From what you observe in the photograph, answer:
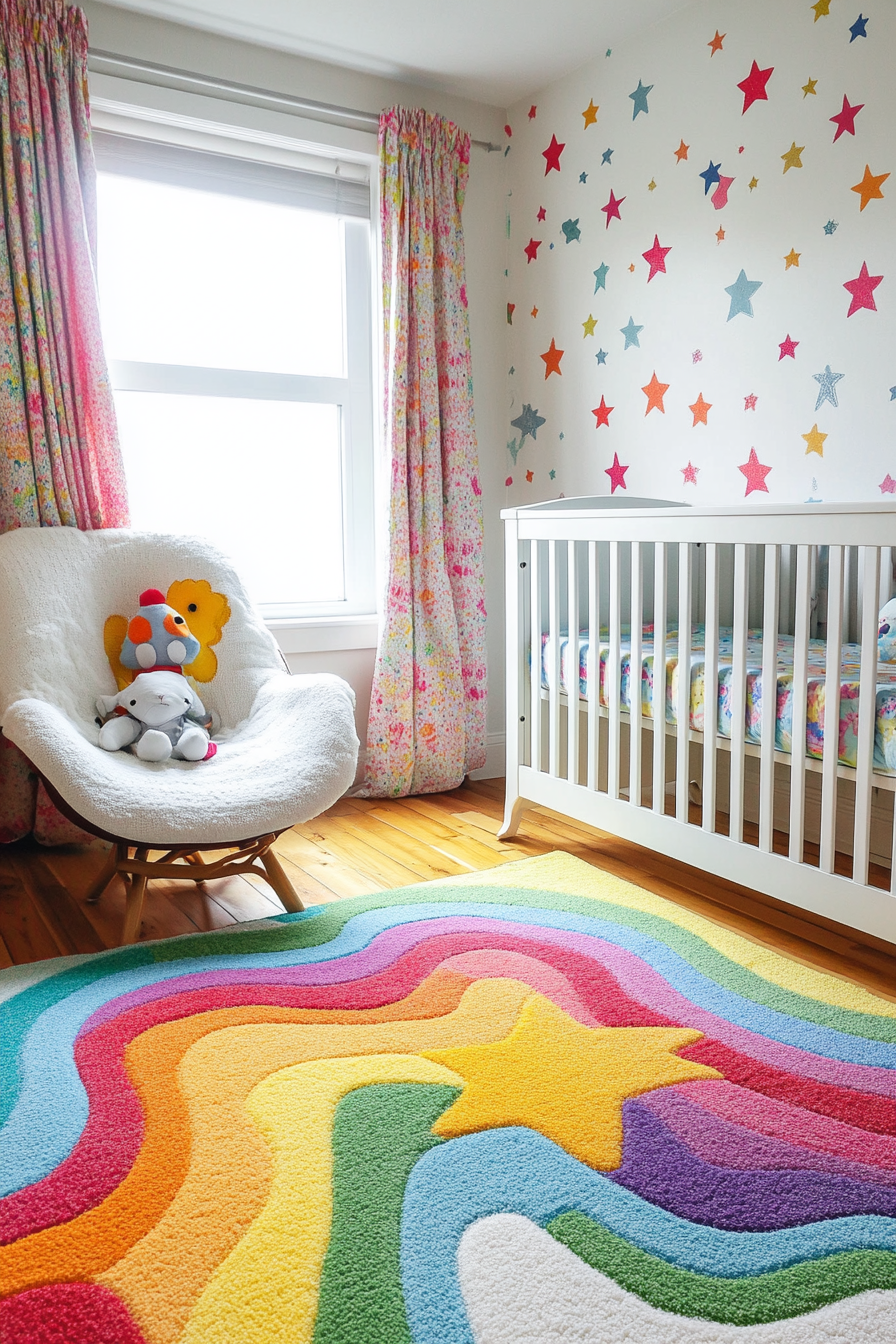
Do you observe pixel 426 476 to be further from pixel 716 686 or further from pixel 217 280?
pixel 716 686

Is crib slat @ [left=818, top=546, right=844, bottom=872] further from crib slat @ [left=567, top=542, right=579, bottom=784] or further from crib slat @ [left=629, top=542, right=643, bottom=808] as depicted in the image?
crib slat @ [left=567, top=542, right=579, bottom=784]

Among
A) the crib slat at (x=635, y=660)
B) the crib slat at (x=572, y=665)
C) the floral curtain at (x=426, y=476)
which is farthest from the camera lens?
the floral curtain at (x=426, y=476)

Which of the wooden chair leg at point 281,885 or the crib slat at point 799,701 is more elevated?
the crib slat at point 799,701

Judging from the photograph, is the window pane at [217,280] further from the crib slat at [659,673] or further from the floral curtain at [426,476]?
the crib slat at [659,673]

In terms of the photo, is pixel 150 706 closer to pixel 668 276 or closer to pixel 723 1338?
pixel 723 1338

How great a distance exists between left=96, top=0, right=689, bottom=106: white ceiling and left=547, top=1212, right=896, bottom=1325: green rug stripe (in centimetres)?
263

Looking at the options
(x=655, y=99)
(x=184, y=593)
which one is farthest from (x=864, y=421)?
(x=184, y=593)

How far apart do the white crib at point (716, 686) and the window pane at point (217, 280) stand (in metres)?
0.95

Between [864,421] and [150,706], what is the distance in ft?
5.36

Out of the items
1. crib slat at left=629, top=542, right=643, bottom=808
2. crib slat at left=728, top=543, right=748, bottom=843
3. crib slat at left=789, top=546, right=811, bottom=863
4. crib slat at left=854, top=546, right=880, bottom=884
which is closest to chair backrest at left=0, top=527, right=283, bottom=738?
crib slat at left=629, top=542, right=643, bottom=808

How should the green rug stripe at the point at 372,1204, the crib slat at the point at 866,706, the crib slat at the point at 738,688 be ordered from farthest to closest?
the crib slat at the point at 738,688, the crib slat at the point at 866,706, the green rug stripe at the point at 372,1204

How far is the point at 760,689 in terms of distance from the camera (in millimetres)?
1848

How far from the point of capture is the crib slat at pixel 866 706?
157 cm

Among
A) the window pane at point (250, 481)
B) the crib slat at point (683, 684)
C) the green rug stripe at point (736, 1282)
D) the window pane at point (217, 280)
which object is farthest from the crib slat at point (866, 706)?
the window pane at point (217, 280)
